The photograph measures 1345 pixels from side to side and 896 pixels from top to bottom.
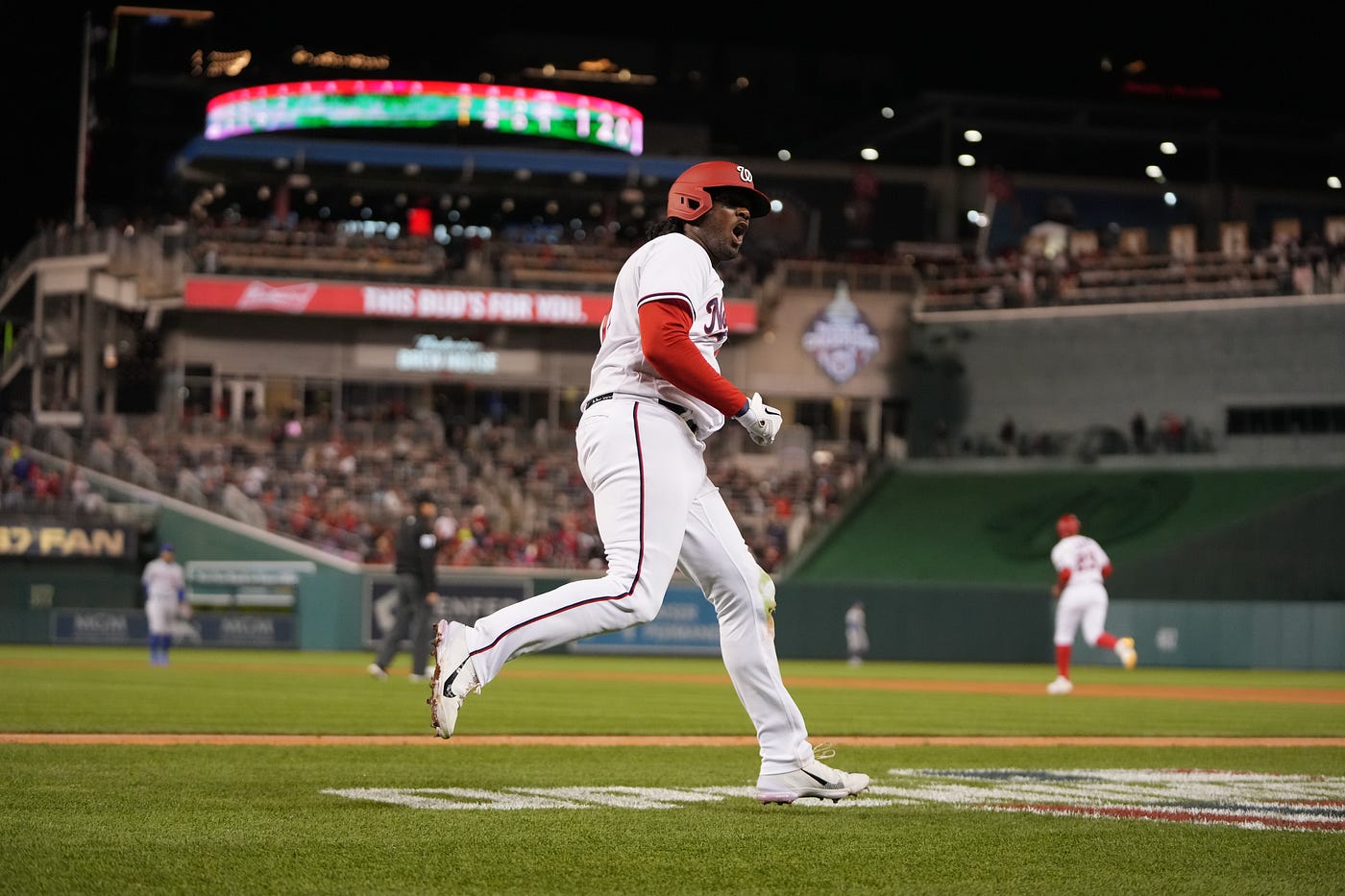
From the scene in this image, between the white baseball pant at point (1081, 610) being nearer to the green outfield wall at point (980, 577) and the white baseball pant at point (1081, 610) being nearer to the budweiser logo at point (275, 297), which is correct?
the green outfield wall at point (980, 577)

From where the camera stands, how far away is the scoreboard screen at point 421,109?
4981 cm

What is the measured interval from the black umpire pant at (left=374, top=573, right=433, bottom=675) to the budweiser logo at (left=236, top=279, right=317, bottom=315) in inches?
1115

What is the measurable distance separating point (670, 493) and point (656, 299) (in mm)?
734

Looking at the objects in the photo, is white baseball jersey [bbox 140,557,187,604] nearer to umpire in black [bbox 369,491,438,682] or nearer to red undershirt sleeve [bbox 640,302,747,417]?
umpire in black [bbox 369,491,438,682]

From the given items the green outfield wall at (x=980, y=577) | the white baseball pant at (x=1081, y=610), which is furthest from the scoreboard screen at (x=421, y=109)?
the white baseball pant at (x=1081, y=610)

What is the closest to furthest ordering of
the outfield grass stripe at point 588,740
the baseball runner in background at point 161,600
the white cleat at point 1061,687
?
1. the outfield grass stripe at point 588,740
2. the white cleat at point 1061,687
3. the baseball runner in background at point 161,600

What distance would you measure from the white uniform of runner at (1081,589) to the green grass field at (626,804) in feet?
20.2

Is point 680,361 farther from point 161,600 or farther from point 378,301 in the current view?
point 378,301

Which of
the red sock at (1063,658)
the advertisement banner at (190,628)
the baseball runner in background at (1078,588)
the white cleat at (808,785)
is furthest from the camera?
the advertisement banner at (190,628)

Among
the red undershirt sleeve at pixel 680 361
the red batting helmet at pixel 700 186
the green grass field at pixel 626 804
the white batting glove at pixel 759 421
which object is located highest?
the red batting helmet at pixel 700 186

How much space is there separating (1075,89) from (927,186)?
8.55 metres

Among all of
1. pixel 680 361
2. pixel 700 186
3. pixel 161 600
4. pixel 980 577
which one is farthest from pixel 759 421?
pixel 980 577

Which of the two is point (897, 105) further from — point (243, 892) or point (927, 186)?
point (243, 892)

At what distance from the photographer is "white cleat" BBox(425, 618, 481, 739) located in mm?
6520
